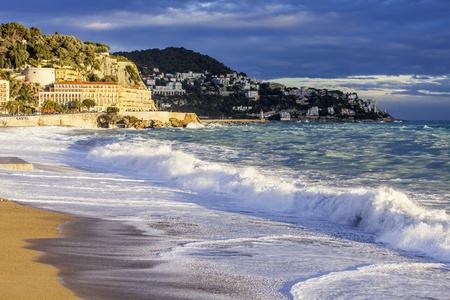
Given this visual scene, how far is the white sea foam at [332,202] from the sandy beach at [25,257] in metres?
4.97

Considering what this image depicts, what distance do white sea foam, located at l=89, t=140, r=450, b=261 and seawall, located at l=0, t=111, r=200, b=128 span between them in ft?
222

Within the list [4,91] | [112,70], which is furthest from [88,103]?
[112,70]

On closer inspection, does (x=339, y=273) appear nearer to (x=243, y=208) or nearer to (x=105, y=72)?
(x=243, y=208)

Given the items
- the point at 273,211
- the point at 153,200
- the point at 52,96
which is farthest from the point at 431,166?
the point at 52,96

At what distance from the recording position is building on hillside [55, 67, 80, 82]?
427 ft

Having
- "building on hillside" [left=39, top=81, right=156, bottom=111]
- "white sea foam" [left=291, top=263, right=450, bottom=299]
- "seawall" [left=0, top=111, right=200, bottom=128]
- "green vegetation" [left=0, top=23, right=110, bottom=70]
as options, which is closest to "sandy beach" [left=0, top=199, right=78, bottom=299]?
"white sea foam" [left=291, top=263, right=450, bottom=299]

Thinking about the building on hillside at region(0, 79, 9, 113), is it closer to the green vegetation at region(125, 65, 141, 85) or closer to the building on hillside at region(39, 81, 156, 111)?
the building on hillside at region(39, 81, 156, 111)

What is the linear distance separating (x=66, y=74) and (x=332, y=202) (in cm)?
13248

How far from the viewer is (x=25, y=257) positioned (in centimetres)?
624

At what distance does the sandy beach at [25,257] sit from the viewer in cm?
488

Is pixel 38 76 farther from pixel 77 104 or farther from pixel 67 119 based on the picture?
pixel 67 119

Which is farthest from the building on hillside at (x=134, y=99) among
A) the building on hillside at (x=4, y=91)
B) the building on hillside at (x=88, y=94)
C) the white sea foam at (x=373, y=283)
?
the white sea foam at (x=373, y=283)

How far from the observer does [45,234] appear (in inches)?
310

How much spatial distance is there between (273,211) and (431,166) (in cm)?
1034
